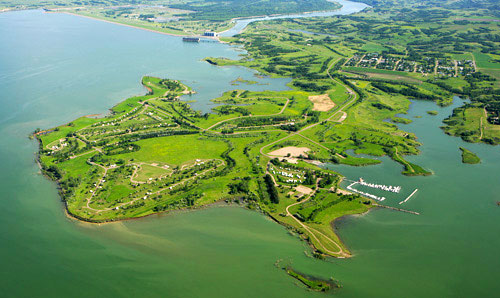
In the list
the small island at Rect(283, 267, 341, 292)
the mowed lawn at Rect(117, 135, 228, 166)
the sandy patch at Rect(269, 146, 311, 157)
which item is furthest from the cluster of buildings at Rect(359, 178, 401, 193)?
the mowed lawn at Rect(117, 135, 228, 166)

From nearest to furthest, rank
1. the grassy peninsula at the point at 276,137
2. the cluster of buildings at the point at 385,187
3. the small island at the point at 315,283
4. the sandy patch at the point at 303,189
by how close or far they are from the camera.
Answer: the small island at the point at 315,283 → the grassy peninsula at the point at 276,137 → the sandy patch at the point at 303,189 → the cluster of buildings at the point at 385,187

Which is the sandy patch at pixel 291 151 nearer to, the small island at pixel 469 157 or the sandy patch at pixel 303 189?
the sandy patch at pixel 303 189

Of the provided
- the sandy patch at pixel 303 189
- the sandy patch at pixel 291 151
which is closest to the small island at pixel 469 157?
the sandy patch at pixel 291 151

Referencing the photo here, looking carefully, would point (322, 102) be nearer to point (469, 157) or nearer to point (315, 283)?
point (469, 157)

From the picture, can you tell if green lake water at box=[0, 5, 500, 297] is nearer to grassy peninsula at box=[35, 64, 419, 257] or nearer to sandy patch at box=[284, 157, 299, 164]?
grassy peninsula at box=[35, 64, 419, 257]

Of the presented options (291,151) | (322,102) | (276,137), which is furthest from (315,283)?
(322,102)

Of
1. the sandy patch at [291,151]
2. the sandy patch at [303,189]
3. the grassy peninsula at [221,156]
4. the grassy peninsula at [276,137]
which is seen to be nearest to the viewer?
the grassy peninsula at [221,156]

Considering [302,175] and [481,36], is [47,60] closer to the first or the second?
[302,175]
